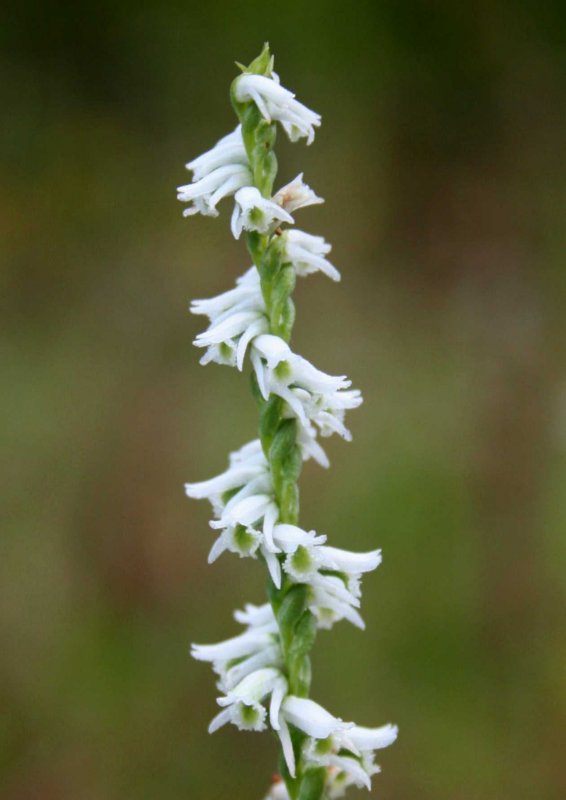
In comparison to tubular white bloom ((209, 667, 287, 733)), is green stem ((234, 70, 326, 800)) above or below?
above

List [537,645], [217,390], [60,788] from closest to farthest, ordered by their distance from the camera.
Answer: [60,788], [537,645], [217,390]

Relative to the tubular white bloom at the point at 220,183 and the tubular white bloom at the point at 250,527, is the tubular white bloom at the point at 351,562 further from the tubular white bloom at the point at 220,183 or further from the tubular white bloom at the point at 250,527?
the tubular white bloom at the point at 220,183

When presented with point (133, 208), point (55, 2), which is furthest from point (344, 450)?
point (55, 2)

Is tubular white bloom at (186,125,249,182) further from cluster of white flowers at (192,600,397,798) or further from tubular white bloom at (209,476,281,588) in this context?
cluster of white flowers at (192,600,397,798)

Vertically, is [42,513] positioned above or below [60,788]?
above

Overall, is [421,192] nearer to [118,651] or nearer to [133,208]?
[133,208]

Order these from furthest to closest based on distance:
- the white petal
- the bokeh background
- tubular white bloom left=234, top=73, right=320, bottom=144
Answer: the bokeh background
tubular white bloom left=234, top=73, right=320, bottom=144
the white petal

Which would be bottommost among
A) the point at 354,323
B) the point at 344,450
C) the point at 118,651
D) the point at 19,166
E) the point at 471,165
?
the point at 118,651

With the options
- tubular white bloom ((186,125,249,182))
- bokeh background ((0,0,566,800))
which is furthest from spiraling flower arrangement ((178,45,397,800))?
bokeh background ((0,0,566,800))
